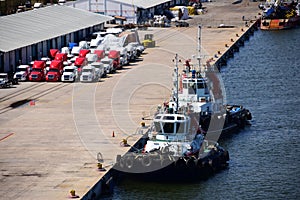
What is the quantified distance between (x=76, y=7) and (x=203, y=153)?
6414cm

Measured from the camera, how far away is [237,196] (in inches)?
1618

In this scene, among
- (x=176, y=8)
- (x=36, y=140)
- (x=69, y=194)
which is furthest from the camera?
(x=176, y=8)

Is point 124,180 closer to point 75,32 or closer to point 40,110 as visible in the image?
point 40,110

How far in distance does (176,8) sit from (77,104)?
213ft

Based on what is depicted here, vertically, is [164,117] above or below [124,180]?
above

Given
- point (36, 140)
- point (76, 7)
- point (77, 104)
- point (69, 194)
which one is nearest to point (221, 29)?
point (76, 7)

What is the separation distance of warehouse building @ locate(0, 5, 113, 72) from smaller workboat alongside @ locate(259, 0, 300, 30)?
23.8m

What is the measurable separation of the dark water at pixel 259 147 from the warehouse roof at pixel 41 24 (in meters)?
16.8

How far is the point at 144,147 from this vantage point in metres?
46.2

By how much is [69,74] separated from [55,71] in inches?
65.7

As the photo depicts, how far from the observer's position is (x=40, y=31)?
81500 millimetres

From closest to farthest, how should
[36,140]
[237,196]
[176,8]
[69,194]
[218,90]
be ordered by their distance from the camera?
1. [69,194]
2. [237,196]
3. [36,140]
4. [218,90]
5. [176,8]

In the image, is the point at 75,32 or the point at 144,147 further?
the point at 75,32

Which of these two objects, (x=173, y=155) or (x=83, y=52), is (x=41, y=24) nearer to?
(x=83, y=52)
